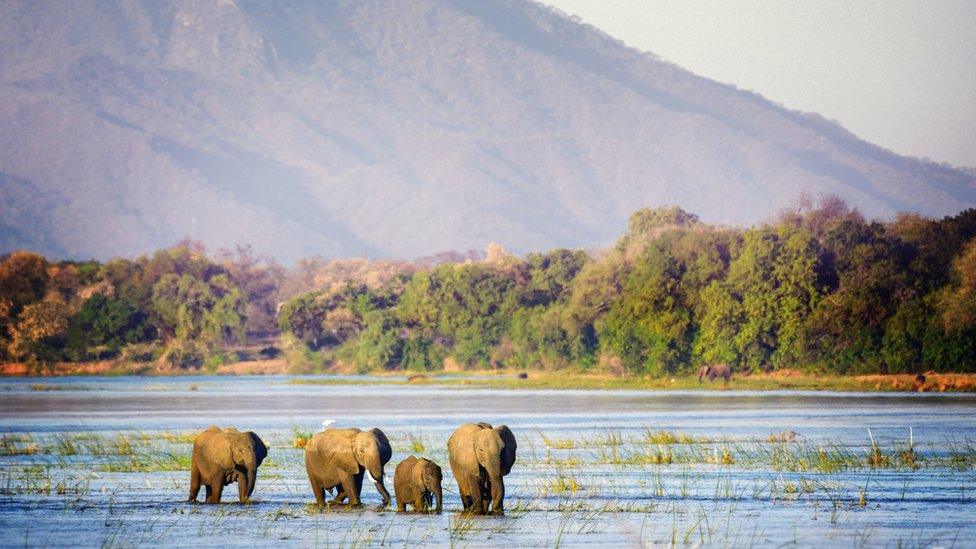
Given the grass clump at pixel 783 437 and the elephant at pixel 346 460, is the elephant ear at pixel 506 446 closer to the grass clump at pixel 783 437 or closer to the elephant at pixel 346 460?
the elephant at pixel 346 460

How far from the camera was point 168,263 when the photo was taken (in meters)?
133

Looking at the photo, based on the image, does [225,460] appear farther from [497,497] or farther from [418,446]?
[418,446]

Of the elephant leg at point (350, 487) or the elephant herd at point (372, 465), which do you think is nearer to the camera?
the elephant herd at point (372, 465)

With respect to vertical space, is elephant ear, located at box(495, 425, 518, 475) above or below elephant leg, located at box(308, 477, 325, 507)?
above

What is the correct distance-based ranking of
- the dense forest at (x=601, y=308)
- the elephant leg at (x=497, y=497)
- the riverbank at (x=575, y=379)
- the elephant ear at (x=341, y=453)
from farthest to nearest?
1. the dense forest at (x=601, y=308)
2. the riverbank at (x=575, y=379)
3. the elephant ear at (x=341, y=453)
4. the elephant leg at (x=497, y=497)

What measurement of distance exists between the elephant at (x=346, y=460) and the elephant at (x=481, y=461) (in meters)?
1.24

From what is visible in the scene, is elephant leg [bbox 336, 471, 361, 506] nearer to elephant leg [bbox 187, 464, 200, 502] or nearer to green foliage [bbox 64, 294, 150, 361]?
elephant leg [bbox 187, 464, 200, 502]

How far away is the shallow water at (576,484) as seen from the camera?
78.1 ft

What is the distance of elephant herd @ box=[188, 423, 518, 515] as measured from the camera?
24.6 metres

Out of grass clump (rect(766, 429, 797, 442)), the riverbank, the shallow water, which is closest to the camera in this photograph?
the shallow water

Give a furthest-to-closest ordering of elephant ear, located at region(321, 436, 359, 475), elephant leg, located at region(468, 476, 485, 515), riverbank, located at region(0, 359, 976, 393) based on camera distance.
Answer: riverbank, located at region(0, 359, 976, 393)
elephant ear, located at region(321, 436, 359, 475)
elephant leg, located at region(468, 476, 485, 515)

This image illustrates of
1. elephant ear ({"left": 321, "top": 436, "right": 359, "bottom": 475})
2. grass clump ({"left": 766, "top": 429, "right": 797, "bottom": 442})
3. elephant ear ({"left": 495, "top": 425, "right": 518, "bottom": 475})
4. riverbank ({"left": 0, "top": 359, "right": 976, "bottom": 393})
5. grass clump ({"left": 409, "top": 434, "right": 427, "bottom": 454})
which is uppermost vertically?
elephant ear ({"left": 495, "top": 425, "right": 518, "bottom": 475})

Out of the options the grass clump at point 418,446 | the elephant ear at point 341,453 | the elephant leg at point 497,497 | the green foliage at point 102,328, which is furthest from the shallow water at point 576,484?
the green foliage at point 102,328

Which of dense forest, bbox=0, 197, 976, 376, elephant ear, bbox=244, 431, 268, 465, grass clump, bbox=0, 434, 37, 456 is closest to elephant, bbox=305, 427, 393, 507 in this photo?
elephant ear, bbox=244, 431, 268, 465
